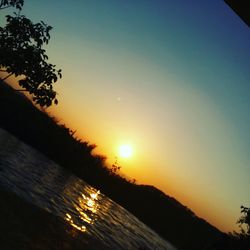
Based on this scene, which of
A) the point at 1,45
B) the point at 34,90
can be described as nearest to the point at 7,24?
the point at 1,45

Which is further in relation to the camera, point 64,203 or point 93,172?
point 93,172

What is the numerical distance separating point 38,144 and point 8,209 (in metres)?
66.4

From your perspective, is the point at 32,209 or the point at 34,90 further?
the point at 34,90


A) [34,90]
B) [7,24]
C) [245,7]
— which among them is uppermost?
[7,24]

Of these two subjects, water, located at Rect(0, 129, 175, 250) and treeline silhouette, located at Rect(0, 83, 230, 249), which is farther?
treeline silhouette, located at Rect(0, 83, 230, 249)

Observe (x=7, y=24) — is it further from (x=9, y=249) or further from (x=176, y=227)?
(x=176, y=227)

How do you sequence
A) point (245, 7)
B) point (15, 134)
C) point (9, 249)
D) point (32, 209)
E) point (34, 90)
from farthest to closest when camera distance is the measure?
point (15, 134) < point (34, 90) < point (32, 209) < point (9, 249) < point (245, 7)

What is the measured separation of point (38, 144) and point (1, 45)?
61453 millimetres

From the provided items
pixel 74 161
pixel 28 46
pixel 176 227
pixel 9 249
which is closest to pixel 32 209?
pixel 9 249

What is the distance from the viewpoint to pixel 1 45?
43.7 feet

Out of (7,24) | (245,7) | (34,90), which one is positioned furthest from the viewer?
(7,24)

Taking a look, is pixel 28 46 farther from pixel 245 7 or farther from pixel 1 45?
pixel 245 7

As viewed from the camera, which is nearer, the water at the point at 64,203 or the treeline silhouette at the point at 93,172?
the water at the point at 64,203

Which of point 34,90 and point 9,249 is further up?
point 34,90
